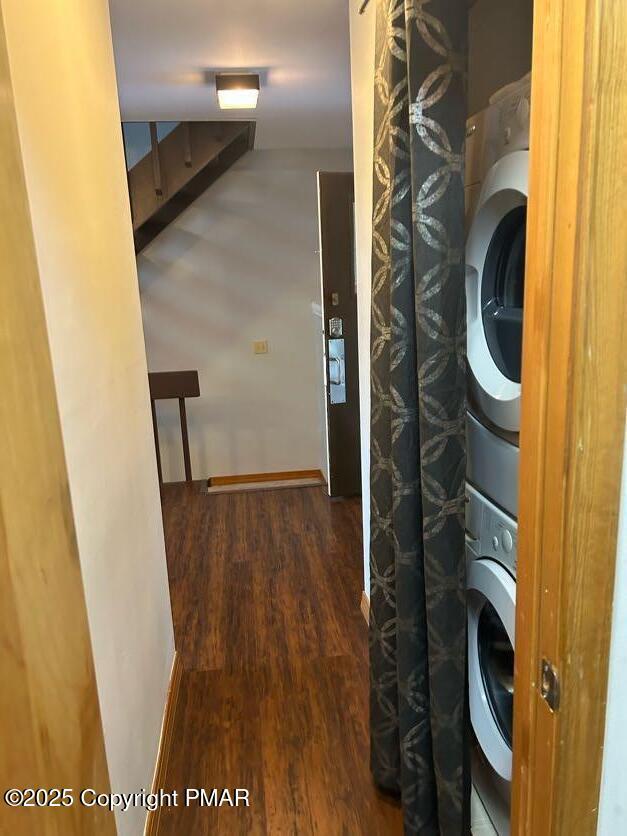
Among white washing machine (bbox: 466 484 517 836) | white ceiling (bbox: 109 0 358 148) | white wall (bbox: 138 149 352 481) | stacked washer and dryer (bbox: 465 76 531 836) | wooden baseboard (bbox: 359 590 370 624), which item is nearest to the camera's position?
stacked washer and dryer (bbox: 465 76 531 836)

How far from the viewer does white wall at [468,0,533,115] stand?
1.47 m

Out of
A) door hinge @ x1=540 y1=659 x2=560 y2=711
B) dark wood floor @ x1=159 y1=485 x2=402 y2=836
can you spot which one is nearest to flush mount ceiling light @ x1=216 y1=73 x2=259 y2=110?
dark wood floor @ x1=159 y1=485 x2=402 y2=836

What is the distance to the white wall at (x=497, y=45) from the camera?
1.47 metres

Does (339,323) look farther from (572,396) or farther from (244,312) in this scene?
(572,396)

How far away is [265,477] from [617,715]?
4118 millimetres

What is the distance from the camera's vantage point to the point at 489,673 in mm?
1450

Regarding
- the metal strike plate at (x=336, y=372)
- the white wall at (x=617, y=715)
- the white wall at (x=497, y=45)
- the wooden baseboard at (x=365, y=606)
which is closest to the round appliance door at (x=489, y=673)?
the white wall at (x=617, y=715)

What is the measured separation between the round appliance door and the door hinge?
0.57 meters

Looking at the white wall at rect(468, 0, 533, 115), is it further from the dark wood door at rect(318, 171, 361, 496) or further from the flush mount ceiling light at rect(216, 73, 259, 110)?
the dark wood door at rect(318, 171, 361, 496)

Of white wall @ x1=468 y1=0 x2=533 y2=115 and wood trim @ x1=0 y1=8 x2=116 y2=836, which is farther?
white wall @ x1=468 y1=0 x2=533 y2=115

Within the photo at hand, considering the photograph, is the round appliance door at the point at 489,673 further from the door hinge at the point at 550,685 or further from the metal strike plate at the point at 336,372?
the metal strike plate at the point at 336,372

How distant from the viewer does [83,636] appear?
0.84 m

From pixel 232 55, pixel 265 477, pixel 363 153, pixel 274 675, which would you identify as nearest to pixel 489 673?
pixel 274 675

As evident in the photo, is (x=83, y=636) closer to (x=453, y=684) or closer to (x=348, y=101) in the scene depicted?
(x=453, y=684)
